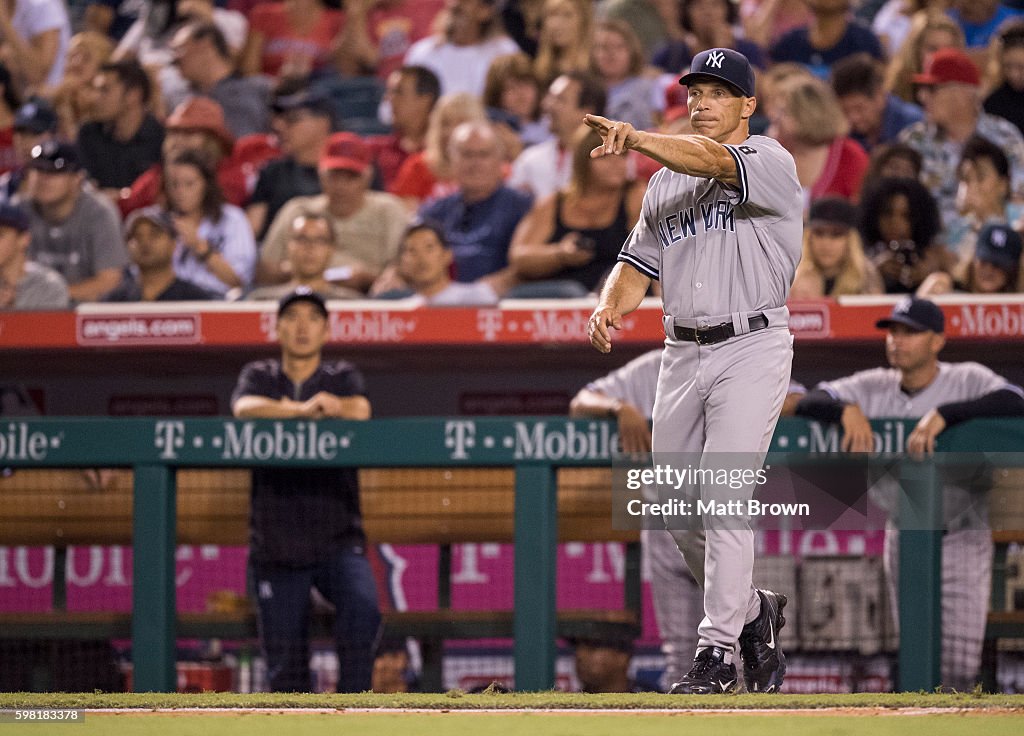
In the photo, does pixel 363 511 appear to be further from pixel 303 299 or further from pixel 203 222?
pixel 203 222

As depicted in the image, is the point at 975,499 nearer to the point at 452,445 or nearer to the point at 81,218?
the point at 452,445

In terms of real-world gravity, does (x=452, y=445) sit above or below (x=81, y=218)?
below

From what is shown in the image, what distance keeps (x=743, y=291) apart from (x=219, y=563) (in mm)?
2651

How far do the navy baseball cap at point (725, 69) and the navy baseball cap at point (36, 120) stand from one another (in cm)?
592

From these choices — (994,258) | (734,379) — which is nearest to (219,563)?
(734,379)

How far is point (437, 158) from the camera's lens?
834cm

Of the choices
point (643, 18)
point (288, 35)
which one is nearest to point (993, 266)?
point (643, 18)

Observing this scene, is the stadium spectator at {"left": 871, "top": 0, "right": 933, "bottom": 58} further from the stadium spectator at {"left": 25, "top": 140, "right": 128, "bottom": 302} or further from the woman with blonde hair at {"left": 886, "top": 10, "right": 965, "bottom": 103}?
the stadium spectator at {"left": 25, "top": 140, "right": 128, "bottom": 302}

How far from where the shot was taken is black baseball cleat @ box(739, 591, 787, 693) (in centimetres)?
422

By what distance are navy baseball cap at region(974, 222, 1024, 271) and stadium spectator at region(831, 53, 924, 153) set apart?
63.9 inches

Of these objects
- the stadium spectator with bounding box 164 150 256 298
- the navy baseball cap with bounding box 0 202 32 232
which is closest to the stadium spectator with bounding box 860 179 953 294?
the stadium spectator with bounding box 164 150 256 298

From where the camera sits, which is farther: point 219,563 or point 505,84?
point 505,84

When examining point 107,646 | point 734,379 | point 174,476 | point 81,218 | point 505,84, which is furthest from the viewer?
point 505,84

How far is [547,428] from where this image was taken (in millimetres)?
5039
